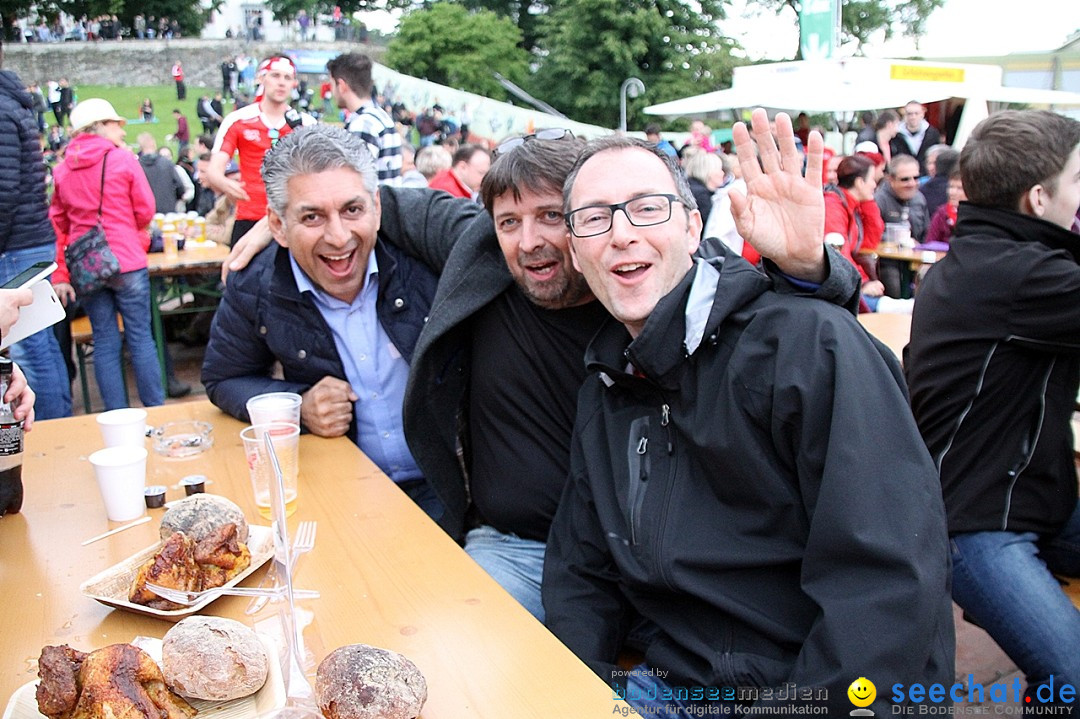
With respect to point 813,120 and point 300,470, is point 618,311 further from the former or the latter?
point 813,120

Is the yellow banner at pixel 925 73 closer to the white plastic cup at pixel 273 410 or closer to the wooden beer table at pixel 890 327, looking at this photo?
the wooden beer table at pixel 890 327

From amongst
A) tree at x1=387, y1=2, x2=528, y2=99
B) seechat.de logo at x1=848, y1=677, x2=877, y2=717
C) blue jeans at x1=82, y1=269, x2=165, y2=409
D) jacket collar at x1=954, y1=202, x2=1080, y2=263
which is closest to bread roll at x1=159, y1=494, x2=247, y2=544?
seechat.de logo at x1=848, y1=677, x2=877, y2=717

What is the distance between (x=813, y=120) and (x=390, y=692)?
3416 cm

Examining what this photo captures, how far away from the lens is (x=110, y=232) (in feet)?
18.2

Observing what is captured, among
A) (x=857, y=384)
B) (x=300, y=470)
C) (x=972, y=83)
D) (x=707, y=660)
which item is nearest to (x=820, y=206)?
(x=857, y=384)

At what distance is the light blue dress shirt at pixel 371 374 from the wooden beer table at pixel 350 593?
295 millimetres

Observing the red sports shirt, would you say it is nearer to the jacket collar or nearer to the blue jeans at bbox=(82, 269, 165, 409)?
the blue jeans at bbox=(82, 269, 165, 409)

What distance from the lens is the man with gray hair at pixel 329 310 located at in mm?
2590

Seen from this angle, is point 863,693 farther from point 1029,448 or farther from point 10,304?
point 10,304

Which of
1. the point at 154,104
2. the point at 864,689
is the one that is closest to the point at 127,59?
the point at 154,104

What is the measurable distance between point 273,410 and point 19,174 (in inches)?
127

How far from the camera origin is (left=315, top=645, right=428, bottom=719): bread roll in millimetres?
1204

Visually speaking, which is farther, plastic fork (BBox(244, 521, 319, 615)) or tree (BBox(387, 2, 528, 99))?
tree (BBox(387, 2, 528, 99))

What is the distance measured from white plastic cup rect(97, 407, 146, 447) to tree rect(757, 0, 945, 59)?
161ft
